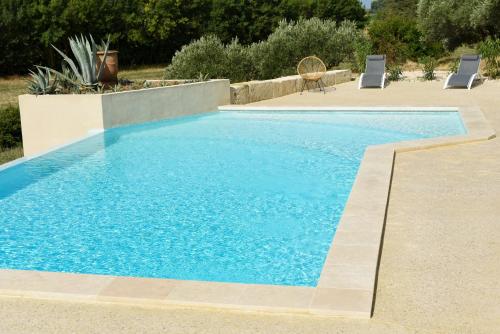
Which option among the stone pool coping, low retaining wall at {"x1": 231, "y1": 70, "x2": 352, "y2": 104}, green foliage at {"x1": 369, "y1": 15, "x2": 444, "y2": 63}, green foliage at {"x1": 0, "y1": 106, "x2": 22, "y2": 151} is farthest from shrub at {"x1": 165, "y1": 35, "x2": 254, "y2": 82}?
the stone pool coping

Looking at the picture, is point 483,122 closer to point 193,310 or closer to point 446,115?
point 446,115

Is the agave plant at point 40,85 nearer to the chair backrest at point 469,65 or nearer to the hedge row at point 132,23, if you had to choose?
the chair backrest at point 469,65

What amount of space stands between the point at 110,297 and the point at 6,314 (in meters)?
0.57

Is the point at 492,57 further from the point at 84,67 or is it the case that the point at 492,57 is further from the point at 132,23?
the point at 132,23

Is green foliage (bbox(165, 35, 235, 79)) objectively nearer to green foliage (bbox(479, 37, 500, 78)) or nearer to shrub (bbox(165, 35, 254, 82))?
shrub (bbox(165, 35, 254, 82))

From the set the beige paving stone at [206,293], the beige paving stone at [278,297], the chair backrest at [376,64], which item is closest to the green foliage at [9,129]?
the chair backrest at [376,64]

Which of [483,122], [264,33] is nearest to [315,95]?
[483,122]

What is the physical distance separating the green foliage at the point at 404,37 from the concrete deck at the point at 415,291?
18136mm

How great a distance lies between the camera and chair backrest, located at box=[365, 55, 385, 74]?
645 inches

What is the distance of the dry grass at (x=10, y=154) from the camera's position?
13.0m

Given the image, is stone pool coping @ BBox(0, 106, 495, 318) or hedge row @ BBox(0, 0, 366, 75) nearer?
stone pool coping @ BBox(0, 106, 495, 318)

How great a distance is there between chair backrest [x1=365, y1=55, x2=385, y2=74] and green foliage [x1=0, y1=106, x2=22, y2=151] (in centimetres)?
953

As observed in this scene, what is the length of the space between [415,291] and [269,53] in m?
16.1

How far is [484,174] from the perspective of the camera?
6.17m
